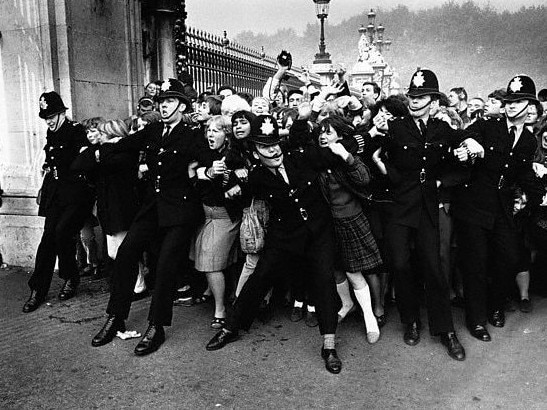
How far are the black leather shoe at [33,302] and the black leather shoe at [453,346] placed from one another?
3.82 metres

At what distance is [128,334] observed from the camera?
516cm

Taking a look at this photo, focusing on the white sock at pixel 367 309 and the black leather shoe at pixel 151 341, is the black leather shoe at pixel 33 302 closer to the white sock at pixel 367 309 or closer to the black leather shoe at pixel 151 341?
the black leather shoe at pixel 151 341

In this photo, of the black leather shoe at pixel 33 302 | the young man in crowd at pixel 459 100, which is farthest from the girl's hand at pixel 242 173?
the young man in crowd at pixel 459 100

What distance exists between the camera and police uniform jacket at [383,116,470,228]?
15.9 feet

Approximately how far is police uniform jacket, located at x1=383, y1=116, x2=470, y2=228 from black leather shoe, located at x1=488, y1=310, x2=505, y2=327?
117cm

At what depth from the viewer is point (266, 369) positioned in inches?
179

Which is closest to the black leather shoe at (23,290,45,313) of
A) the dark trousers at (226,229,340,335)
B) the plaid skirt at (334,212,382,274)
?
the dark trousers at (226,229,340,335)

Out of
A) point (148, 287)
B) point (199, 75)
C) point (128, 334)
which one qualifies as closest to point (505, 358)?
point (128, 334)

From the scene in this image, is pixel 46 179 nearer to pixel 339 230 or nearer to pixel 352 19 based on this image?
pixel 339 230

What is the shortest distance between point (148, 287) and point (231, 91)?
240cm

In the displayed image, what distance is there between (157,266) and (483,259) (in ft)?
8.96

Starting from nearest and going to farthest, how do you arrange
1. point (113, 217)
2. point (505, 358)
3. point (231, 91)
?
point (505, 358)
point (113, 217)
point (231, 91)

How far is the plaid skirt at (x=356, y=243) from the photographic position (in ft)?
16.5

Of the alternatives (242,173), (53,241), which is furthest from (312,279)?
(53,241)
